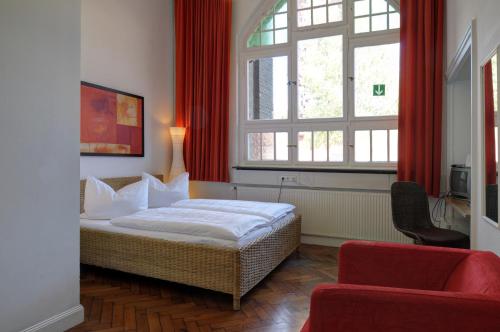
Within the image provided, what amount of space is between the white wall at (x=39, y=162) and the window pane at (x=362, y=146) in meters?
2.98

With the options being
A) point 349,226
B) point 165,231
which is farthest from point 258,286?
point 349,226

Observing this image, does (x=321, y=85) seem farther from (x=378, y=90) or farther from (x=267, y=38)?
(x=267, y=38)

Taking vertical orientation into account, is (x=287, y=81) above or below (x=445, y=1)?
below

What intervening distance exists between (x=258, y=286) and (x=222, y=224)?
654 millimetres

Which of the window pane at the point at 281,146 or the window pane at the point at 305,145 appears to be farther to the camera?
the window pane at the point at 281,146

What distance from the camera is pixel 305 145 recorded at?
4.21 meters

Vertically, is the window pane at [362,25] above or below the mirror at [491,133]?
above

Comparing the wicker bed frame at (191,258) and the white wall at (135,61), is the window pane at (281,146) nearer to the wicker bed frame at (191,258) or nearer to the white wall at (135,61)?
the wicker bed frame at (191,258)

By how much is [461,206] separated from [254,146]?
8.33 ft

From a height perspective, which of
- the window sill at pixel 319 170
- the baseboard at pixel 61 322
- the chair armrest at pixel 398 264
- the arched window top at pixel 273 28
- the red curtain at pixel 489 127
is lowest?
the baseboard at pixel 61 322

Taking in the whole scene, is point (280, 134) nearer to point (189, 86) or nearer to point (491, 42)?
point (189, 86)

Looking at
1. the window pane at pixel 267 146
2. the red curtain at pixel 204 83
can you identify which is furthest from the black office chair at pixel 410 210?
the red curtain at pixel 204 83

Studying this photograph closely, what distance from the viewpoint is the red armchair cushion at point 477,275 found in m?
1.12

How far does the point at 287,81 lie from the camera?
14.0 feet
